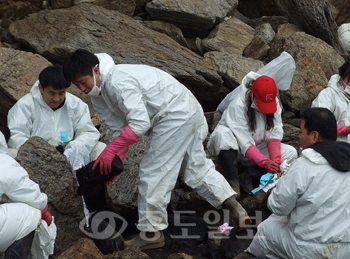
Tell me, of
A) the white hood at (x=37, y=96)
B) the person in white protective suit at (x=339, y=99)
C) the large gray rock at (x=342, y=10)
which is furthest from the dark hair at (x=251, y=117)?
the large gray rock at (x=342, y=10)

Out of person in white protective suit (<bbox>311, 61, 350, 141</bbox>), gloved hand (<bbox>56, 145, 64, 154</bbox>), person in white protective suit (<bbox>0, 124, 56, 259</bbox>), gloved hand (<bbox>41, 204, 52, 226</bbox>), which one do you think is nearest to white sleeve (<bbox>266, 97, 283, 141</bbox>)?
person in white protective suit (<bbox>311, 61, 350, 141</bbox>)

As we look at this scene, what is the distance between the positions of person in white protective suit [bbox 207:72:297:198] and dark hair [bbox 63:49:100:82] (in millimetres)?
1773

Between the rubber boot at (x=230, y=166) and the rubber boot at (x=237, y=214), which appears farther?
the rubber boot at (x=230, y=166)

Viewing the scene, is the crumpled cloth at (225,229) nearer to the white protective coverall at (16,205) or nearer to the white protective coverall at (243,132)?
the white protective coverall at (243,132)

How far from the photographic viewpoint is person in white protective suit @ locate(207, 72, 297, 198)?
7.34 metres

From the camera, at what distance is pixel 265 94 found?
725 centimetres

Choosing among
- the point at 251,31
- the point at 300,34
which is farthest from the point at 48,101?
the point at 251,31

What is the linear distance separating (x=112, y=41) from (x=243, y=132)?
110 inches

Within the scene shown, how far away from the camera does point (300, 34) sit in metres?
9.81

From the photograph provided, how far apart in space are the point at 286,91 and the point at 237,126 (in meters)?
1.91

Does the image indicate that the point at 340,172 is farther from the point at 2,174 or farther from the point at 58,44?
the point at 58,44

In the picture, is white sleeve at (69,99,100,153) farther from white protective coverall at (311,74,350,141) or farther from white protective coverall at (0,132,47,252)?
white protective coverall at (311,74,350,141)

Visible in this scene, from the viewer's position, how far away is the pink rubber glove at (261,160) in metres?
7.22

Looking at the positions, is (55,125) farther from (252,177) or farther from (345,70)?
(345,70)
